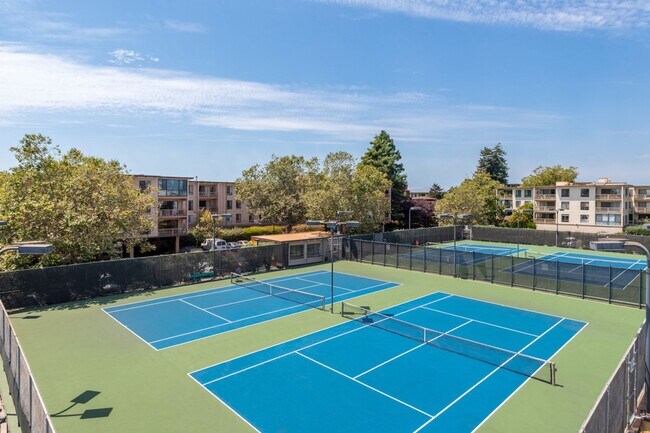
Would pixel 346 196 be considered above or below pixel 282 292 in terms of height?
above

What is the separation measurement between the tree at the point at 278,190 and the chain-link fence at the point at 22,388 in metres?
37.9

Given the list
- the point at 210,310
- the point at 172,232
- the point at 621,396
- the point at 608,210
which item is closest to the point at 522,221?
the point at 608,210

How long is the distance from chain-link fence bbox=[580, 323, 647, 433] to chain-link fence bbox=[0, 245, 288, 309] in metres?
25.4

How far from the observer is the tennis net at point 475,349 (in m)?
14.6

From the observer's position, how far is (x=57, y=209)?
82.6 ft

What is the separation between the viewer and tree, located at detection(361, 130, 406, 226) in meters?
72.2

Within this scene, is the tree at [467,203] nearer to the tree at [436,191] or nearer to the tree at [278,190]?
the tree at [278,190]

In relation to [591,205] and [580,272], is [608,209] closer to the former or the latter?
[591,205]

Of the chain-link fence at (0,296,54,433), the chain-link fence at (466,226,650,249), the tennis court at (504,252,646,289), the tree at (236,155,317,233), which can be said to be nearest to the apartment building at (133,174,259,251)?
the tree at (236,155,317,233)

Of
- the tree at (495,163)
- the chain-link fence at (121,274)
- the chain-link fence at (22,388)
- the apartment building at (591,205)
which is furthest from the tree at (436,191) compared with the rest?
the chain-link fence at (22,388)

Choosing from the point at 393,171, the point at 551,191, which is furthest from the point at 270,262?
the point at 551,191

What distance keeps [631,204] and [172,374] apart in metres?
77.3

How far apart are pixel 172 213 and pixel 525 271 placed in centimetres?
4240

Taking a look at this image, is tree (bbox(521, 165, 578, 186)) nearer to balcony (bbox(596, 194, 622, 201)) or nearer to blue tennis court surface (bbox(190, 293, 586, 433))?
balcony (bbox(596, 194, 622, 201))
